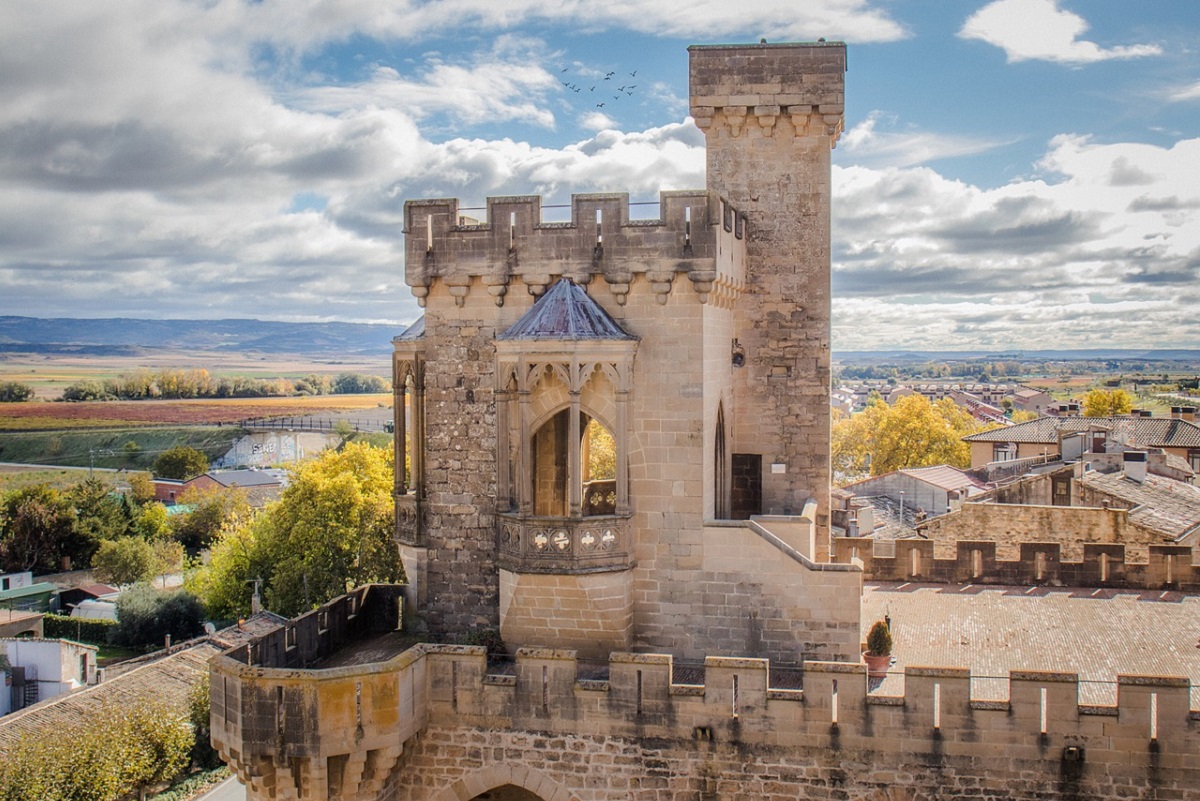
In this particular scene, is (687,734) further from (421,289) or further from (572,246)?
(421,289)

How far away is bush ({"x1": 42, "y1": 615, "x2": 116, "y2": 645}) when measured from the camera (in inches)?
2608

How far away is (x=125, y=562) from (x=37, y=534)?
28.6 ft

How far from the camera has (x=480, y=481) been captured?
64.9 feet

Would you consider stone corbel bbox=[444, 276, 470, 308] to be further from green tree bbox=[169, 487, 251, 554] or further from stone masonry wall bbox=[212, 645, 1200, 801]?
green tree bbox=[169, 487, 251, 554]

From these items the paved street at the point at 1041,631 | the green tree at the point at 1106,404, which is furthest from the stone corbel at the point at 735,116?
the green tree at the point at 1106,404

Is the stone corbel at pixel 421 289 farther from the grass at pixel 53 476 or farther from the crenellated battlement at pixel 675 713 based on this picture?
the grass at pixel 53 476

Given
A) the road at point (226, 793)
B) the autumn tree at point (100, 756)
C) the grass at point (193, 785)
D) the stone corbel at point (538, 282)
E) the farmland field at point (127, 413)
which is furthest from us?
the farmland field at point (127, 413)

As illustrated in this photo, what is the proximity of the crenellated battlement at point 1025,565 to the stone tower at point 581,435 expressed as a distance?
4762 mm

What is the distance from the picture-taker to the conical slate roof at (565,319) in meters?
18.0

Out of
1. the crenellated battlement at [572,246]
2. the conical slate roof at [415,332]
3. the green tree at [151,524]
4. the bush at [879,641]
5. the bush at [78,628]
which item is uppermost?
Result: the crenellated battlement at [572,246]

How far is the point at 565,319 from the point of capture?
717 inches

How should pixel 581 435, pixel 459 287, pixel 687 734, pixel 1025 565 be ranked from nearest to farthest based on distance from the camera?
pixel 687 734
pixel 459 287
pixel 581 435
pixel 1025 565

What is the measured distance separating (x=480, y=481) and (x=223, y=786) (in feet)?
85.1

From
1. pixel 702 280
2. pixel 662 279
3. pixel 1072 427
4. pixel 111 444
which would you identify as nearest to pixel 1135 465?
pixel 1072 427
